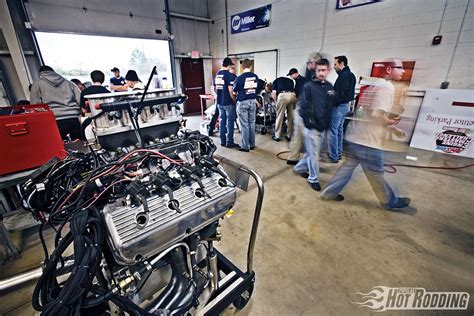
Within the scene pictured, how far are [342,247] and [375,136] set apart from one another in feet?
3.54

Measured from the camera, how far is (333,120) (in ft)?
11.2

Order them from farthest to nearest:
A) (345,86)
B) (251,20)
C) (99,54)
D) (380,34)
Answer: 1. (251,20)
2. (99,54)
3. (380,34)
4. (345,86)

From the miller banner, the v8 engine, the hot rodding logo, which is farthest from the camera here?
the miller banner

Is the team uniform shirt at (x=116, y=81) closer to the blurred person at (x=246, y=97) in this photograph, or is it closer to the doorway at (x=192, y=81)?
the doorway at (x=192, y=81)

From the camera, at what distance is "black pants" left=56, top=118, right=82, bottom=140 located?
2807mm

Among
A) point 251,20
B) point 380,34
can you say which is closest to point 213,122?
point 251,20

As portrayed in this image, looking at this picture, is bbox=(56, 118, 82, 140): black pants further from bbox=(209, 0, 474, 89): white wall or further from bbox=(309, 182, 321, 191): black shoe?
bbox=(209, 0, 474, 89): white wall

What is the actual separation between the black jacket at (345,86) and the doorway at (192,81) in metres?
5.90

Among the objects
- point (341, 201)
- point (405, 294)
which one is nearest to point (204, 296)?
point (405, 294)

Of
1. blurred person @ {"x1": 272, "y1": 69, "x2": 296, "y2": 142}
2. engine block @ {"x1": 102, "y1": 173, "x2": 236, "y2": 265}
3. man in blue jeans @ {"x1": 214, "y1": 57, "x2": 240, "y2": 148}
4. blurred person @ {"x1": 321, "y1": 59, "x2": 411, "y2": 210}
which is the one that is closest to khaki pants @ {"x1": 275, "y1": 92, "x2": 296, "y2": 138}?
blurred person @ {"x1": 272, "y1": 69, "x2": 296, "y2": 142}

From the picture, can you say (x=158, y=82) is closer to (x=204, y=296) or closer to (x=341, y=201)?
(x=341, y=201)

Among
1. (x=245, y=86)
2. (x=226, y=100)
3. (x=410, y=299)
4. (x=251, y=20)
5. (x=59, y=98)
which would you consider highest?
(x=251, y=20)

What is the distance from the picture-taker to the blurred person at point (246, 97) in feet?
12.1

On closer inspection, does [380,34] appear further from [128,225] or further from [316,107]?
[128,225]
